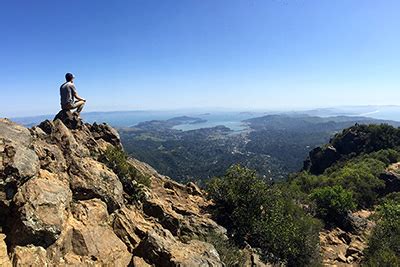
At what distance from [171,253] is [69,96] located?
1240 cm

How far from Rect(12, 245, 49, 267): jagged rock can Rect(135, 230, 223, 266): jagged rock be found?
3.53 metres

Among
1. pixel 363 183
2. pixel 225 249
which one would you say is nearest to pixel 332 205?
pixel 225 249

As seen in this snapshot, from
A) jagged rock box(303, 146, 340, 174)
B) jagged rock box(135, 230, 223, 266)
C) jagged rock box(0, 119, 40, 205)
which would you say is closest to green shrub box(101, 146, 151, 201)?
jagged rock box(135, 230, 223, 266)

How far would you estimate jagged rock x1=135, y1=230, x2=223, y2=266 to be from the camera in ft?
40.3

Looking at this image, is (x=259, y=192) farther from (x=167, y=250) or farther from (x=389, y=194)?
(x=389, y=194)

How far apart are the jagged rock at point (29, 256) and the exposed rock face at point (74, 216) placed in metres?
0.03

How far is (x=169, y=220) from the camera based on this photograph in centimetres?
1650

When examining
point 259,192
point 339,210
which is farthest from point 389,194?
point 259,192

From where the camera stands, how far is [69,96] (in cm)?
2031

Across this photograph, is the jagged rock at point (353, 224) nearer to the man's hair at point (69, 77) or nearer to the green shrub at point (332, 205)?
the green shrub at point (332, 205)

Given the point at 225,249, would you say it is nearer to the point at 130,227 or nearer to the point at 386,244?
the point at 130,227

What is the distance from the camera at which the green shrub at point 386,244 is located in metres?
18.4

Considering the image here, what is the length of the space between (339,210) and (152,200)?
19.4m

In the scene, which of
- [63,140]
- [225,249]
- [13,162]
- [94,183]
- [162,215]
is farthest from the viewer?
[63,140]
